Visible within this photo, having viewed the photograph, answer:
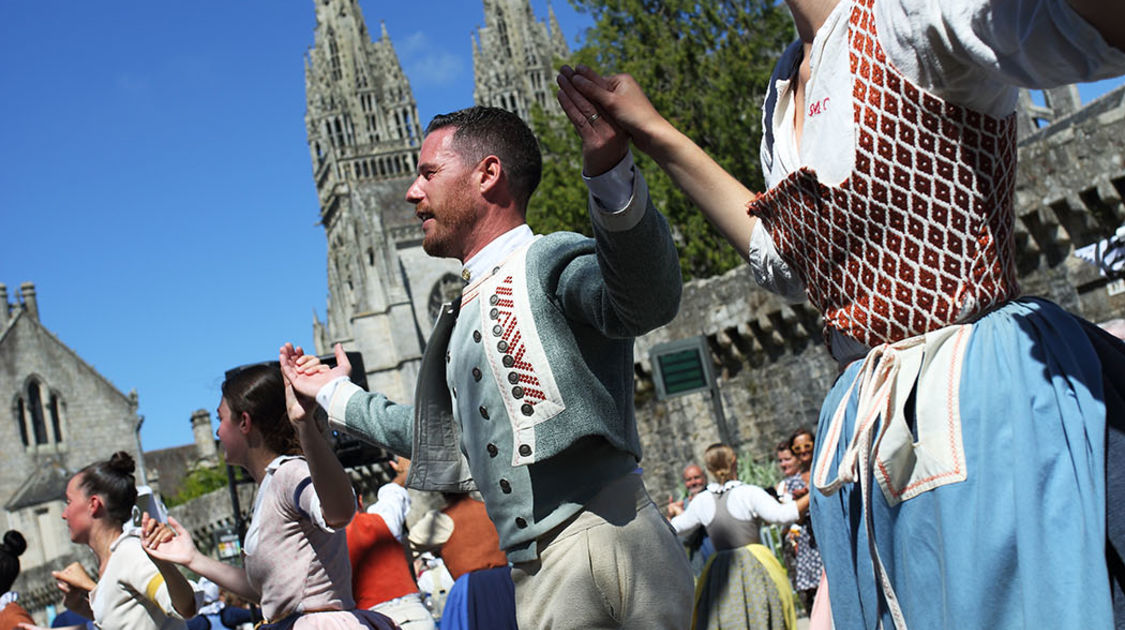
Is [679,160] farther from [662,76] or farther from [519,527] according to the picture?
[662,76]

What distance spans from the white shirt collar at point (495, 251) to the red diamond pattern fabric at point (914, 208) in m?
1.13

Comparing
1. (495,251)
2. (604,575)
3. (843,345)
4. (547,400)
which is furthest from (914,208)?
(495,251)

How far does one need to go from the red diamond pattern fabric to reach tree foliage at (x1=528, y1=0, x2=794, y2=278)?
72.5 ft

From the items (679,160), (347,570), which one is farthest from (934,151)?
(347,570)

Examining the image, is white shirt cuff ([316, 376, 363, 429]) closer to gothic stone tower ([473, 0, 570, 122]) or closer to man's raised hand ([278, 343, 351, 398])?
man's raised hand ([278, 343, 351, 398])

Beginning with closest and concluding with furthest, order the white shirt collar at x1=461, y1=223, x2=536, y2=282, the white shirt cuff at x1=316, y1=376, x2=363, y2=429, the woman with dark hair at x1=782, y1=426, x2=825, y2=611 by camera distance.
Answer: the white shirt collar at x1=461, y1=223, x2=536, y2=282
the white shirt cuff at x1=316, y1=376, x2=363, y2=429
the woman with dark hair at x1=782, y1=426, x2=825, y2=611

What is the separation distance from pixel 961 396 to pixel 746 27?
82.0 ft

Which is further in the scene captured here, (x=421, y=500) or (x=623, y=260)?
(x=421, y=500)

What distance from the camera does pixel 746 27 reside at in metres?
25.7

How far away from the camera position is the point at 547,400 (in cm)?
263

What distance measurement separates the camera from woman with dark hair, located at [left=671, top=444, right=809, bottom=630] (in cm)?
725

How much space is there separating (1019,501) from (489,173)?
5.56 feet

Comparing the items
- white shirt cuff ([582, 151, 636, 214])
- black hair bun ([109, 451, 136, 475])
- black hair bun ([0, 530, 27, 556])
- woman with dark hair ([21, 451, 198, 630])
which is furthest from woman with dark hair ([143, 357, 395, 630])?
black hair bun ([0, 530, 27, 556])

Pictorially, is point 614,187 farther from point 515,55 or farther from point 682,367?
point 515,55
